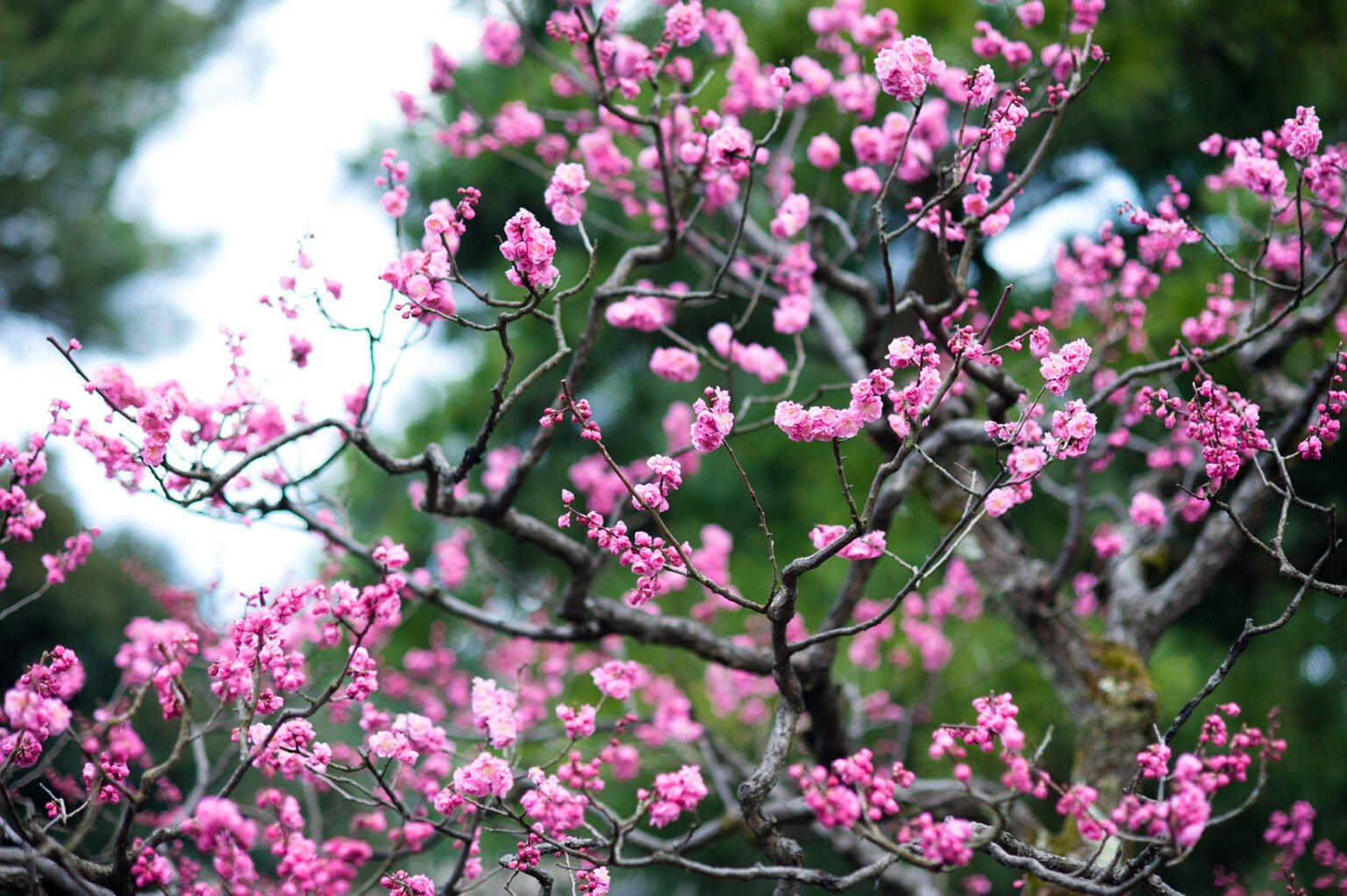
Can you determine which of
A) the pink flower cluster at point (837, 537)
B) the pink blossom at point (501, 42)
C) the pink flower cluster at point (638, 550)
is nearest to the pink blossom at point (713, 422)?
the pink flower cluster at point (638, 550)

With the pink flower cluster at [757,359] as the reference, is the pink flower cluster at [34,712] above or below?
below

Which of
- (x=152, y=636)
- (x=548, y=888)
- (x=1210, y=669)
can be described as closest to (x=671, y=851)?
(x=548, y=888)

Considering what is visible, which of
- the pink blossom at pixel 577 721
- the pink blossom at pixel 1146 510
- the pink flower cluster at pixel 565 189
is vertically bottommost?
the pink blossom at pixel 577 721

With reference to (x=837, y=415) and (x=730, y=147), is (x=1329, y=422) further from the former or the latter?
(x=730, y=147)

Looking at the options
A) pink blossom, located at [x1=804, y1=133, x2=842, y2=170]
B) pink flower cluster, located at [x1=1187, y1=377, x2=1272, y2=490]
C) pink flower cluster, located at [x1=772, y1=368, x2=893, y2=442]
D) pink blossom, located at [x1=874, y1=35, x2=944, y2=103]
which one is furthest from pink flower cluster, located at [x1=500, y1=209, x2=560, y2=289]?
pink blossom, located at [x1=804, y1=133, x2=842, y2=170]

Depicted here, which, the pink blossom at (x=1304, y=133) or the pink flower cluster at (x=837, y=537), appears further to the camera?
the pink blossom at (x=1304, y=133)

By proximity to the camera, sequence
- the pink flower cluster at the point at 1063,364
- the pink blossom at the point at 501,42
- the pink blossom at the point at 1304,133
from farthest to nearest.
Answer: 1. the pink blossom at the point at 501,42
2. the pink blossom at the point at 1304,133
3. the pink flower cluster at the point at 1063,364

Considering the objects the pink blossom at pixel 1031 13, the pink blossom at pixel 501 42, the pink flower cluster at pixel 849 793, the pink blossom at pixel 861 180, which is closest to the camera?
the pink flower cluster at pixel 849 793

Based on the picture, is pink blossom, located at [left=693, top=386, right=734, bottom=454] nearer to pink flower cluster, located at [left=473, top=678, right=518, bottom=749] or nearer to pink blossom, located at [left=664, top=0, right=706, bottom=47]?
pink flower cluster, located at [left=473, top=678, right=518, bottom=749]

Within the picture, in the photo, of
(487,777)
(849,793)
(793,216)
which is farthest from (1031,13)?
(487,777)

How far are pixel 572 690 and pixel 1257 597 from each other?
10.3 ft

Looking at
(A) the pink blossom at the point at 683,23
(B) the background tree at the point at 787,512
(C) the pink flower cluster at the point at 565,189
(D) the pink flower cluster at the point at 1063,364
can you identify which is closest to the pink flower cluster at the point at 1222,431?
(B) the background tree at the point at 787,512

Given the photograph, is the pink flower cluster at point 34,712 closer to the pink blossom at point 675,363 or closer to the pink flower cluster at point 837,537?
the pink flower cluster at point 837,537

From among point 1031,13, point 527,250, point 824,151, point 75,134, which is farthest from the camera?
point 75,134
